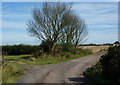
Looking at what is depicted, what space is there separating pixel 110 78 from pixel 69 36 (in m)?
27.7

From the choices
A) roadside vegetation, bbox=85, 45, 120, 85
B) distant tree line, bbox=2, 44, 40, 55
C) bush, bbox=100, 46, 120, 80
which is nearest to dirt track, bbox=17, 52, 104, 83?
roadside vegetation, bbox=85, 45, 120, 85

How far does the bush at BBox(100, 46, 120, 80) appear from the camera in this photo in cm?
1169

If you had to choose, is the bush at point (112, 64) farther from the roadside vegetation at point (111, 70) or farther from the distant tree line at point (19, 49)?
the distant tree line at point (19, 49)

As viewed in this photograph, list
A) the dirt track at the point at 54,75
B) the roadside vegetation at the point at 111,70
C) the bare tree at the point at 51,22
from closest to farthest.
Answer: the roadside vegetation at the point at 111,70 < the dirt track at the point at 54,75 < the bare tree at the point at 51,22

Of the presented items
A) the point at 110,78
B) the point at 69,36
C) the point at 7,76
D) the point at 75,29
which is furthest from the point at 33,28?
the point at 110,78

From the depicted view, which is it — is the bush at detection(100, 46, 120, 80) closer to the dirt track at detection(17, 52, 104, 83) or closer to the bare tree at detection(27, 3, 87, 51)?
the dirt track at detection(17, 52, 104, 83)

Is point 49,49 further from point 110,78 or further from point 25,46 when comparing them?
point 110,78

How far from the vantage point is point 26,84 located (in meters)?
12.1

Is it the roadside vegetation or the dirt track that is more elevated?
the roadside vegetation

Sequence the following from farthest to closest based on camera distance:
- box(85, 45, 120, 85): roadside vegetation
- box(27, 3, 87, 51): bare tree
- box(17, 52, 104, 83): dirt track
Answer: box(27, 3, 87, 51): bare tree → box(17, 52, 104, 83): dirt track → box(85, 45, 120, 85): roadside vegetation

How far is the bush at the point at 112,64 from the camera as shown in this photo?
1169 cm

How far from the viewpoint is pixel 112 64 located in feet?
39.8

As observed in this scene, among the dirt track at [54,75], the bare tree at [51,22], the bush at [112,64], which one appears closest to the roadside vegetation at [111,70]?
the bush at [112,64]

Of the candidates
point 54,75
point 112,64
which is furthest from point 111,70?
point 54,75
